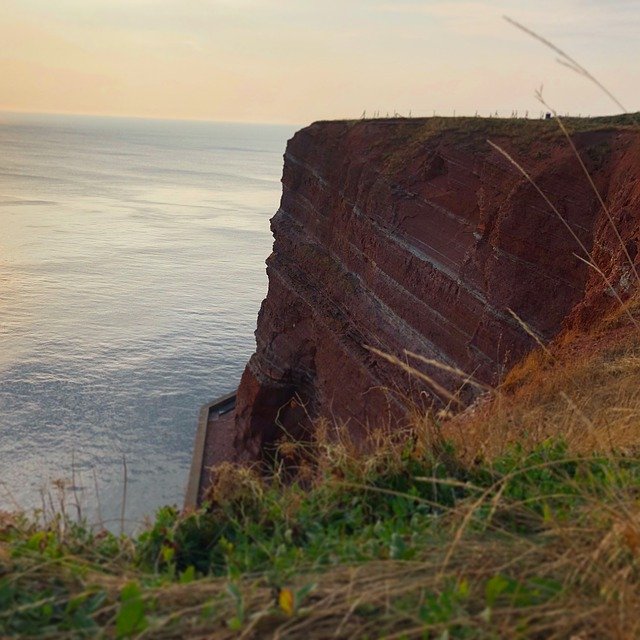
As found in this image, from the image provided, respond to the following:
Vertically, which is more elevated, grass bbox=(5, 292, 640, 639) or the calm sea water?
grass bbox=(5, 292, 640, 639)

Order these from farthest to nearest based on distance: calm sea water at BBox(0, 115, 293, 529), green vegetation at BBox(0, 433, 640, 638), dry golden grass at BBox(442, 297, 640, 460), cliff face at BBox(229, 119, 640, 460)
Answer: calm sea water at BBox(0, 115, 293, 529)
cliff face at BBox(229, 119, 640, 460)
dry golden grass at BBox(442, 297, 640, 460)
green vegetation at BBox(0, 433, 640, 638)

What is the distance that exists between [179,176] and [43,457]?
112667 mm

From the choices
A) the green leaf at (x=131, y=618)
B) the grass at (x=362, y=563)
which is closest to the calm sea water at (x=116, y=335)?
the grass at (x=362, y=563)

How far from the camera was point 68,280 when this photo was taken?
49.9 meters

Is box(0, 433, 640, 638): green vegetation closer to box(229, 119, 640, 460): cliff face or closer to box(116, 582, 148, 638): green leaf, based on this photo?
box(116, 582, 148, 638): green leaf

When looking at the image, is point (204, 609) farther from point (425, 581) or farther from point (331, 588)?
point (425, 581)

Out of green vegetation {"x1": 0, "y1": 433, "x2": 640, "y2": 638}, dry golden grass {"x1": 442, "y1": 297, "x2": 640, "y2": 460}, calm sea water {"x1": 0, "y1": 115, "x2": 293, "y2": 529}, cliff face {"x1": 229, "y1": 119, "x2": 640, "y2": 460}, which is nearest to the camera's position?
green vegetation {"x1": 0, "y1": 433, "x2": 640, "y2": 638}

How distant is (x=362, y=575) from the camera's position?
2.96m

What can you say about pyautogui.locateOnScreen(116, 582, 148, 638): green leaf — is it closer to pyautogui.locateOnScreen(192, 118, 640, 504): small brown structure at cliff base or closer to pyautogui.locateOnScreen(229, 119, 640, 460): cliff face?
pyautogui.locateOnScreen(229, 119, 640, 460): cliff face

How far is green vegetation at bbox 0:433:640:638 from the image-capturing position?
8.57ft

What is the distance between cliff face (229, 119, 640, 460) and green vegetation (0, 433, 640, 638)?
5.43 meters

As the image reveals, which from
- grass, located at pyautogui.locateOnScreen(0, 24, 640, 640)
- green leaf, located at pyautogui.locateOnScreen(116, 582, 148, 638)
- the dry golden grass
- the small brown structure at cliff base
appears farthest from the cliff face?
green leaf, located at pyautogui.locateOnScreen(116, 582, 148, 638)

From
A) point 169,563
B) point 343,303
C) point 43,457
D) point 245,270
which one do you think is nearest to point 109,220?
point 245,270

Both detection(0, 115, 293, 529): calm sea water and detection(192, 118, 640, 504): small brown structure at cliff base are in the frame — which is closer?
detection(192, 118, 640, 504): small brown structure at cliff base
